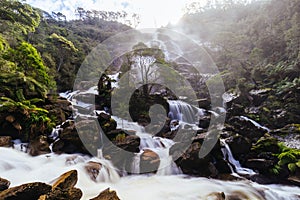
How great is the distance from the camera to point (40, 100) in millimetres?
9062

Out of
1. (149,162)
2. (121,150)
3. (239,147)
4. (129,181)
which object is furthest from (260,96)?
(129,181)

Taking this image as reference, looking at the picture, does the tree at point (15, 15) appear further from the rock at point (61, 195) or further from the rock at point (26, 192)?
the rock at point (61, 195)

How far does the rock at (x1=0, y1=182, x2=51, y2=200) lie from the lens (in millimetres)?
3430

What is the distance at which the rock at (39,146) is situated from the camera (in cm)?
663

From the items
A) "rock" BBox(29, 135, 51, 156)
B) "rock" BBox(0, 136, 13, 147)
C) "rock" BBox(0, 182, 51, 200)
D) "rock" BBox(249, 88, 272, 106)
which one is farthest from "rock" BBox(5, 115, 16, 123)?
"rock" BBox(249, 88, 272, 106)

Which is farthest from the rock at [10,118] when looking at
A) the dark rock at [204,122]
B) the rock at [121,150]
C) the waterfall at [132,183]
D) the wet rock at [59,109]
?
the dark rock at [204,122]

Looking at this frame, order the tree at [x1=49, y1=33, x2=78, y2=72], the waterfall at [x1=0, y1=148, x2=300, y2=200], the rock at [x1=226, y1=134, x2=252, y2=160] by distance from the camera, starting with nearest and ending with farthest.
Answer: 1. the waterfall at [x1=0, y1=148, x2=300, y2=200]
2. the rock at [x1=226, y1=134, x2=252, y2=160]
3. the tree at [x1=49, y1=33, x2=78, y2=72]

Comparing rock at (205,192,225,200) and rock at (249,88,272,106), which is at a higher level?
rock at (249,88,272,106)

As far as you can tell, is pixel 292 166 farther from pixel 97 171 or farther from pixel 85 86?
pixel 85 86

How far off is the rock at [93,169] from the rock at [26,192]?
7.03ft

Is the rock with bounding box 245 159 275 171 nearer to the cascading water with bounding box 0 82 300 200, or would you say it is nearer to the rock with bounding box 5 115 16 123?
the cascading water with bounding box 0 82 300 200

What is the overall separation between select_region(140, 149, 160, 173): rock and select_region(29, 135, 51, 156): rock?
119 inches

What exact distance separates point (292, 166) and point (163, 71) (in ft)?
26.5

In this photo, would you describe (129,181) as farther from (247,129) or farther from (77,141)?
(247,129)
